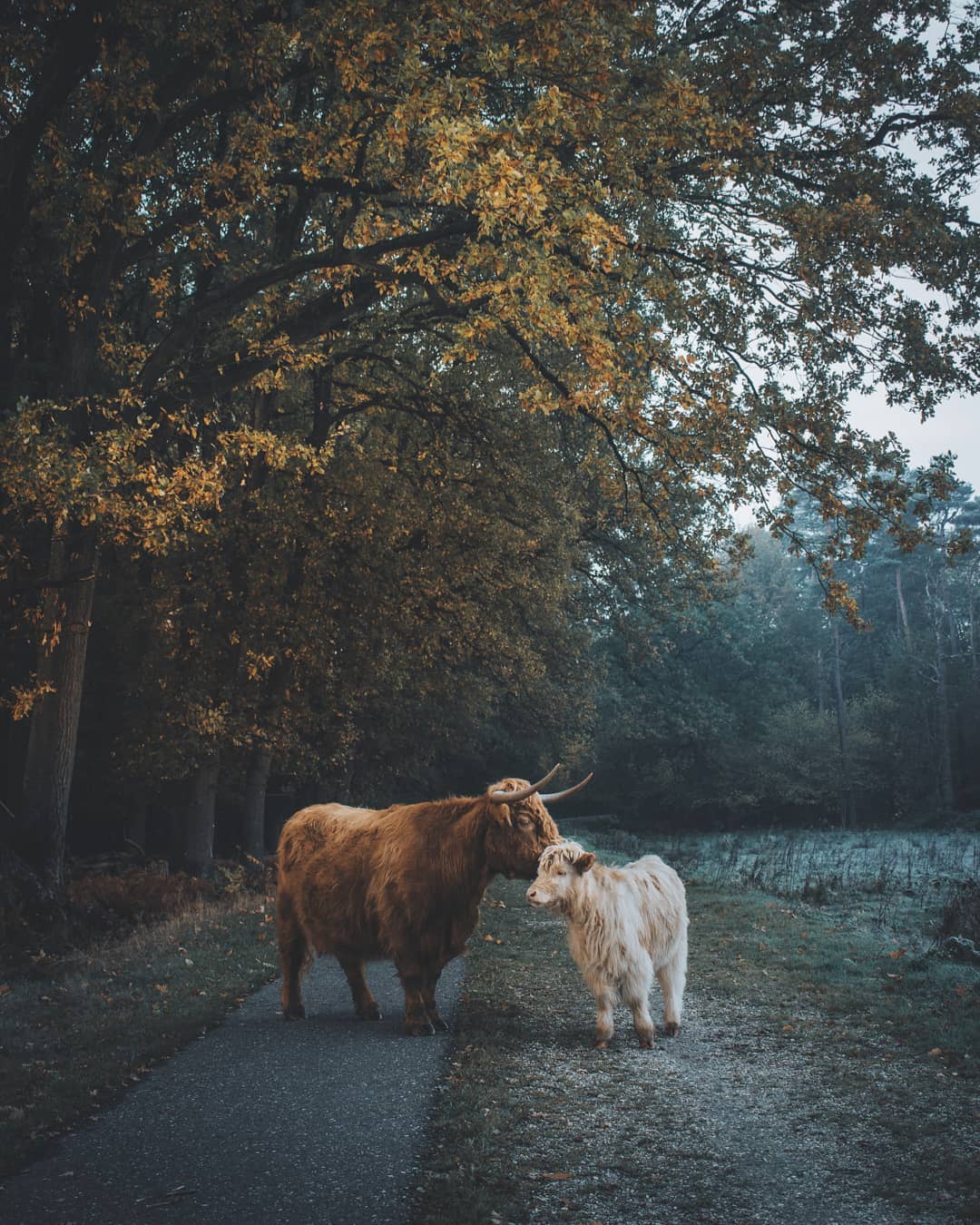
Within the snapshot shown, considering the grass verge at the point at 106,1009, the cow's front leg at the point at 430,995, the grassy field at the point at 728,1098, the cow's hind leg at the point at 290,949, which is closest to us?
the grassy field at the point at 728,1098

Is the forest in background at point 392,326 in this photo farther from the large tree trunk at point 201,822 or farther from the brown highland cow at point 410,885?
the brown highland cow at point 410,885

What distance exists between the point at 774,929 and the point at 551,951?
3.41 metres

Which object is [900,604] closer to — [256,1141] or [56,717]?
[56,717]

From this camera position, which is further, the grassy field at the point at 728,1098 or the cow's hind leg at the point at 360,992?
the cow's hind leg at the point at 360,992

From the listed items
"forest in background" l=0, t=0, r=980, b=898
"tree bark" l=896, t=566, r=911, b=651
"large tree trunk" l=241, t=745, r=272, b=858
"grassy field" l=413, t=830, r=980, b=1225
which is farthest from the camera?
"tree bark" l=896, t=566, r=911, b=651

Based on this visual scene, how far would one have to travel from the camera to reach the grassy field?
14.9 feet

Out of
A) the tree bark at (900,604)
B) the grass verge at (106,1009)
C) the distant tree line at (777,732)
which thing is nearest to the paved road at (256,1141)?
the grass verge at (106,1009)

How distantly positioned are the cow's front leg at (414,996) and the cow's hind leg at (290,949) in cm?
125

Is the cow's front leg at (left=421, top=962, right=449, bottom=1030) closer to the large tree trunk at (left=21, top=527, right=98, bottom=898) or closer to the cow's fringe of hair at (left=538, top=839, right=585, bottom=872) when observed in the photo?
the cow's fringe of hair at (left=538, top=839, right=585, bottom=872)

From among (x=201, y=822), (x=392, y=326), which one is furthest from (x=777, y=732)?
(x=392, y=326)

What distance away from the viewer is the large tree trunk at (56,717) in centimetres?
1260

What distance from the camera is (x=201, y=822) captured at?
64.4 feet

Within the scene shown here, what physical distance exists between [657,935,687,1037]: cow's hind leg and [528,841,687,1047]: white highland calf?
Result: 0.01 metres

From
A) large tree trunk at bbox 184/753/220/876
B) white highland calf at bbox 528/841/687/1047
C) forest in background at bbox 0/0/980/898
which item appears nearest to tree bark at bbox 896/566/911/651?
forest in background at bbox 0/0/980/898
